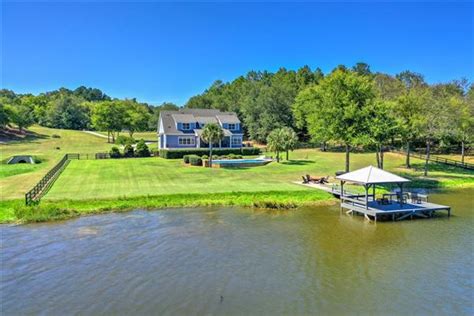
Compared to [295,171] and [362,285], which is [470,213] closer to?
[362,285]

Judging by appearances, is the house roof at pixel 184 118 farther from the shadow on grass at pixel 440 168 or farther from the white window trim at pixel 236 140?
the shadow on grass at pixel 440 168

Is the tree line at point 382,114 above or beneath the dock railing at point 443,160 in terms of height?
above

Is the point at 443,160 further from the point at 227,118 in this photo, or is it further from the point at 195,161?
the point at 227,118

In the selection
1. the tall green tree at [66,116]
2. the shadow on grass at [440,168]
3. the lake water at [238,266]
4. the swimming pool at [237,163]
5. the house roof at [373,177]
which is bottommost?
the lake water at [238,266]

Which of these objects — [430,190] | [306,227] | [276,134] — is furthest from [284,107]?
[306,227]

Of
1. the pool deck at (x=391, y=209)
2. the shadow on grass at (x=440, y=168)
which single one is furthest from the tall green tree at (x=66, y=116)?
the pool deck at (x=391, y=209)

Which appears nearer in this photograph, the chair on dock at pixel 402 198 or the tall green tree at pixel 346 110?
the chair on dock at pixel 402 198

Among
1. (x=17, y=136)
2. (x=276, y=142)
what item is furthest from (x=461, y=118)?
(x=17, y=136)

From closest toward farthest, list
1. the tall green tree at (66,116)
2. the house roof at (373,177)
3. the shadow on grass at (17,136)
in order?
the house roof at (373,177) → the shadow on grass at (17,136) → the tall green tree at (66,116)
